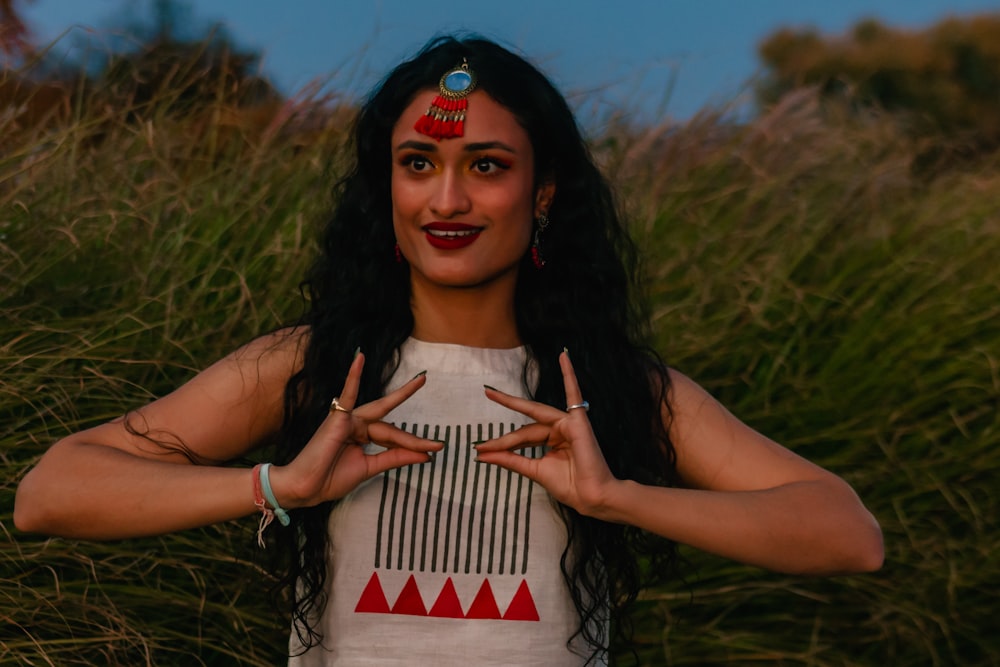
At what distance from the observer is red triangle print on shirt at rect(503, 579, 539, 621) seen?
222 cm

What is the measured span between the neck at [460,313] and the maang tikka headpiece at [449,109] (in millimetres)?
304

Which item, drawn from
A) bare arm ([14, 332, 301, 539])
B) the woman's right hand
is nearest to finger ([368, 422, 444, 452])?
the woman's right hand

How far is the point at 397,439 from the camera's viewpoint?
6.65 ft

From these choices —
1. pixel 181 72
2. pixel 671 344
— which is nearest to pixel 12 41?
pixel 181 72

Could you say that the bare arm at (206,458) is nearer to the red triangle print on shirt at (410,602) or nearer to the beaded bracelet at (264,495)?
the beaded bracelet at (264,495)

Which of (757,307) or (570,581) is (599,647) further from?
(757,307)

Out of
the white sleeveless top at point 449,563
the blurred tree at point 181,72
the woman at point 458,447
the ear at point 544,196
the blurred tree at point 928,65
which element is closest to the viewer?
the woman at point 458,447

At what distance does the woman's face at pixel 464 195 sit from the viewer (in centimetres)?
230

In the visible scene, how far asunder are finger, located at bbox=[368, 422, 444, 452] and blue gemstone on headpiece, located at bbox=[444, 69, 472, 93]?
68 cm

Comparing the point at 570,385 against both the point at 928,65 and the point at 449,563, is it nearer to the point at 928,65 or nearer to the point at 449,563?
the point at 449,563

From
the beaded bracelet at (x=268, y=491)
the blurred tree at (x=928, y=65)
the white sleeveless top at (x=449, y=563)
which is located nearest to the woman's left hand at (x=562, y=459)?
the white sleeveless top at (x=449, y=563)

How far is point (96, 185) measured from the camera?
4.19 meters

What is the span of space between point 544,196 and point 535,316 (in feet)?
0.82

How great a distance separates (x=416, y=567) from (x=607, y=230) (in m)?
0.95
